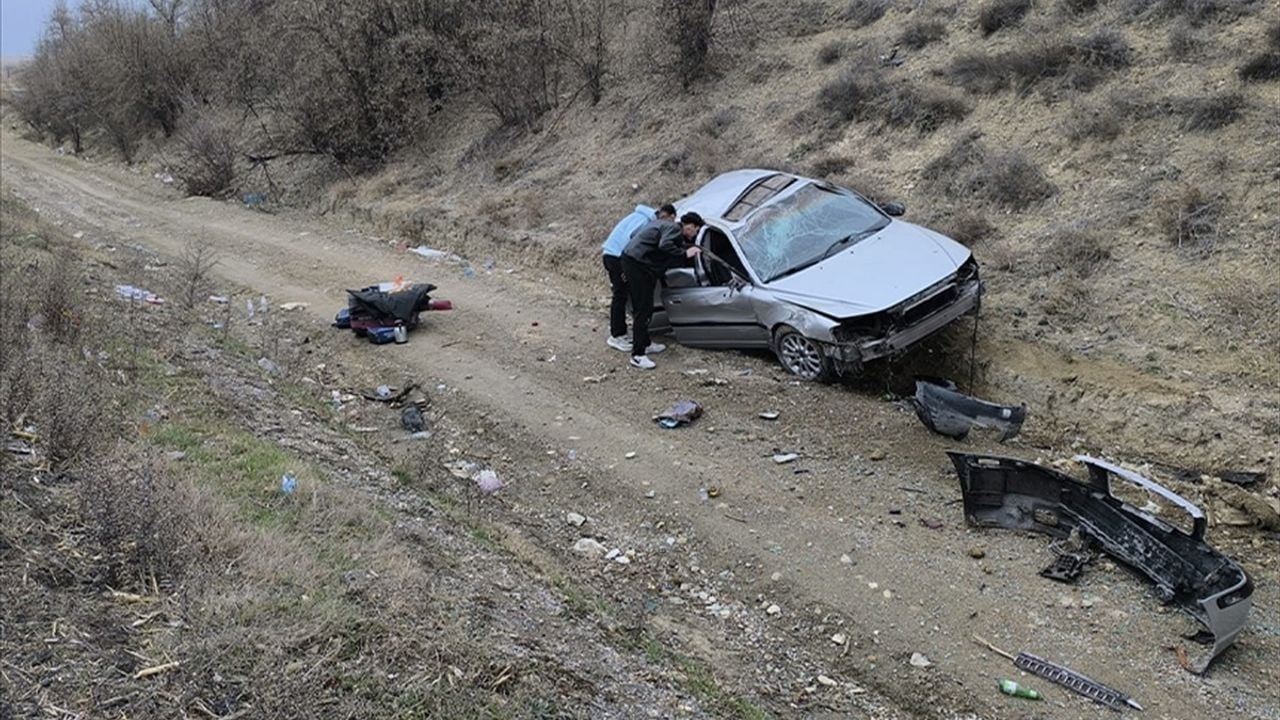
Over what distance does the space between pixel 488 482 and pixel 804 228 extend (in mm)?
4196

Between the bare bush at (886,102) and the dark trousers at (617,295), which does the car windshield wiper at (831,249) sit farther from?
the bare bush at (886,102)

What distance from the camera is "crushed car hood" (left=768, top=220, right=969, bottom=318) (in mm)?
7840

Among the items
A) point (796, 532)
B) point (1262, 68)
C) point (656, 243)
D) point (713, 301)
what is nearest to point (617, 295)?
point (656, 243)

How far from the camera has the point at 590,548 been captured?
20.7ft

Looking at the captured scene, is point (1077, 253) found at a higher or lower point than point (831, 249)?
lower

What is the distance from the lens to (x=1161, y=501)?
640 cm

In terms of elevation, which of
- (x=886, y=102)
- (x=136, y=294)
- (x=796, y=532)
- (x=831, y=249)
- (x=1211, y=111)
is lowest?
(x=796, y=532)

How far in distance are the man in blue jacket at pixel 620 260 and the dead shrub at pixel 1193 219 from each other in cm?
525

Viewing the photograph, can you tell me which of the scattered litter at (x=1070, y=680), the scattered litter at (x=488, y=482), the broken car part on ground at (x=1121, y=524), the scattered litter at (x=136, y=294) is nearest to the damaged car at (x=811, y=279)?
the broken car part on ground at (x=1121, y=524)

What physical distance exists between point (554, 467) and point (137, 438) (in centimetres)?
313

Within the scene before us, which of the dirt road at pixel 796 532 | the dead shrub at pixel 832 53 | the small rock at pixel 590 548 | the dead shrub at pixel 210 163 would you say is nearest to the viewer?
the dirt road at pixel 796 532

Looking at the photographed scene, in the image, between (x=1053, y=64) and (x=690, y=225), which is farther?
(x=1053, y=64)

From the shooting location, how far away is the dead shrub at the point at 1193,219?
8945mm

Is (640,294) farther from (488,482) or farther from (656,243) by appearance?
(488,482)
